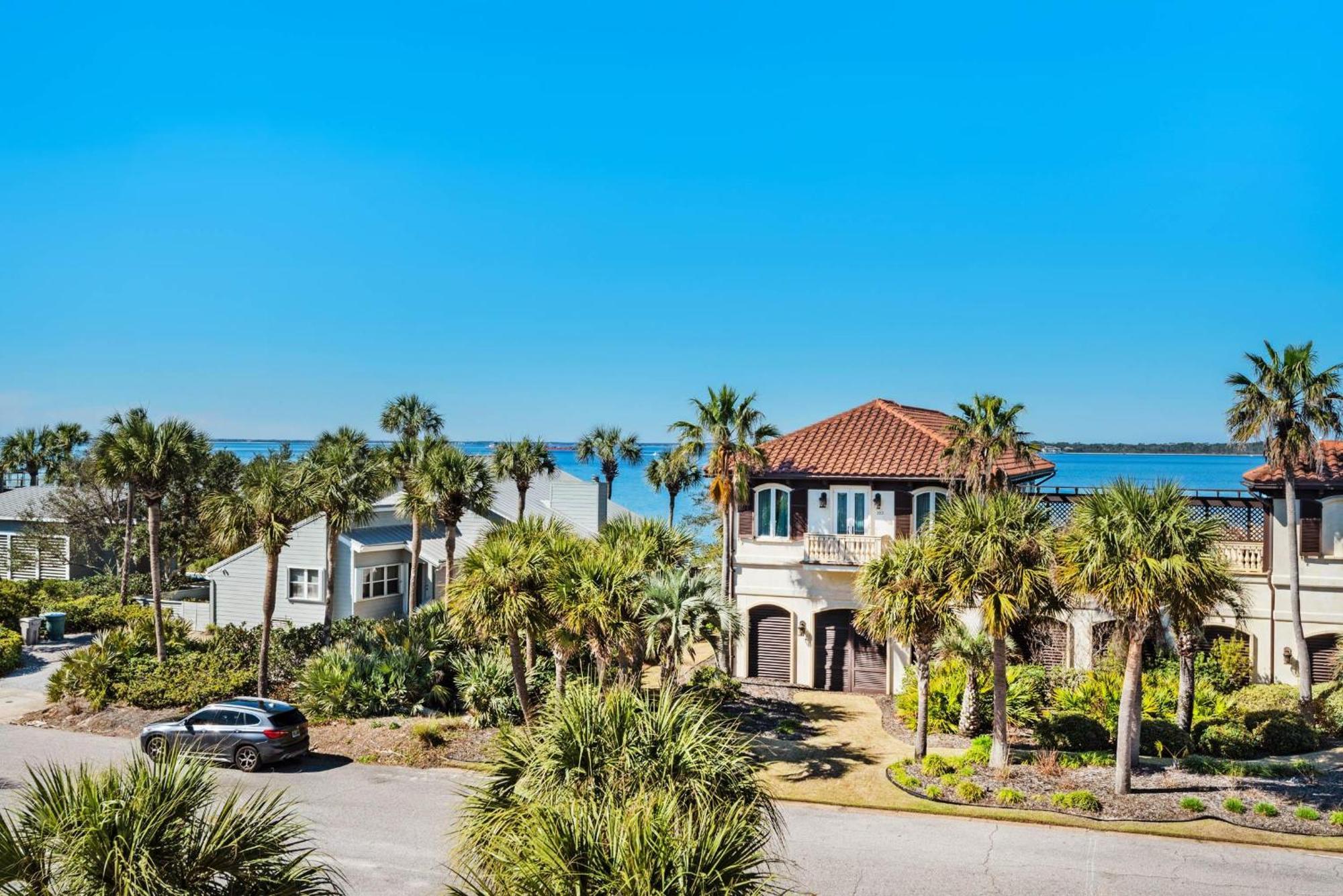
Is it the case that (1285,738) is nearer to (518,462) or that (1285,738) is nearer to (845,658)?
(845,658)

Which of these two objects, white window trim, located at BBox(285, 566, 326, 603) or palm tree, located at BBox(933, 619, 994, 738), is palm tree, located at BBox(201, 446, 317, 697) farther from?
palm tree, located at BBox(933, 619, 994, 738)

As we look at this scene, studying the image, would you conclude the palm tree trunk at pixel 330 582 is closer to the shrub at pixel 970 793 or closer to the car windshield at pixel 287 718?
the car windshield at pixel 287 718

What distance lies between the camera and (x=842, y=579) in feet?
97.7

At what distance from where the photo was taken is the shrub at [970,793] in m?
19.3

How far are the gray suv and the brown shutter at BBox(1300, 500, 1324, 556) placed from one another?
2837cm

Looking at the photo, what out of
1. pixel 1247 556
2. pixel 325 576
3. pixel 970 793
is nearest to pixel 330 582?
pixel 325 576

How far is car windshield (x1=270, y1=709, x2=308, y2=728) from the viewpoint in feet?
72.2

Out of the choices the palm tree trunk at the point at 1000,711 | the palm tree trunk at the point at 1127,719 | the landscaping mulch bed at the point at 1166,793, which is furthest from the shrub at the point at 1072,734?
the palm tree trunk at the point at 1127,719

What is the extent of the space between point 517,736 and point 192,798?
4.09 meters

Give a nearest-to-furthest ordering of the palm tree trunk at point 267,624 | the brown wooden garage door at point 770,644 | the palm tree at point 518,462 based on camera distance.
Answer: the palm tree trunk at point 267,624 → the brown wooden garage door at point 770,644 → the palm tree at point 518,462

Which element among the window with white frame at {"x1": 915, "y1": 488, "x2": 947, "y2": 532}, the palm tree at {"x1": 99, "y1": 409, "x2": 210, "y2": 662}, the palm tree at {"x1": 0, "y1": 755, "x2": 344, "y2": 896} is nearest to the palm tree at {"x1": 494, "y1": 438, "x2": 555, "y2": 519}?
the palm tree at {"x1": 99, "y1": 409, "x2": 210, "y2": 662}

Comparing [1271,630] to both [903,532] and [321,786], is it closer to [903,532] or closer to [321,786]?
[903,532]

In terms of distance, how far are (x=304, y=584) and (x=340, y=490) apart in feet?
41.9

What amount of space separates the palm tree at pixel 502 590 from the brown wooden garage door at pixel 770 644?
10400 mm
